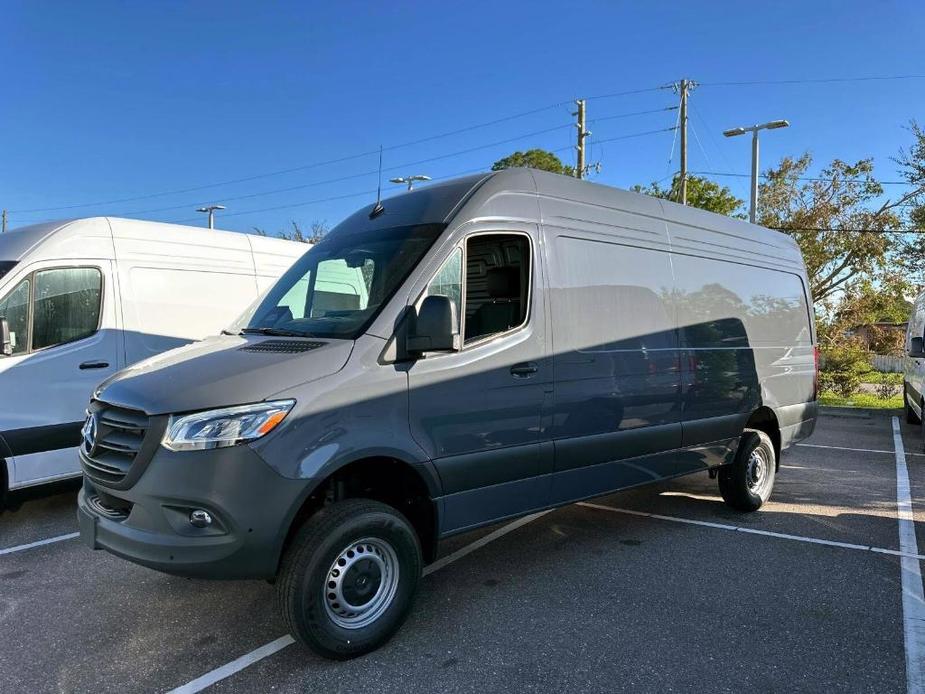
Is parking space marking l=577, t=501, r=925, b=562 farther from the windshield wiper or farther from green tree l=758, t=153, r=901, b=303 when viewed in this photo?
green tree l=758, t=153, r=901, b=303

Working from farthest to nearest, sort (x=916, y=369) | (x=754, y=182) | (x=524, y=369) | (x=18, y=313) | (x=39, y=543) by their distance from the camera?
(x=754, y=182), (x=916, y=369), (x=18, y=313), (x=39, y=543), (x=524, y=369)

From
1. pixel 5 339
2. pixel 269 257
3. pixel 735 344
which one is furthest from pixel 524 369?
pixel 269 257

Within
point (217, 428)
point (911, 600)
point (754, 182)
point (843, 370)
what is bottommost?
point (911, 600)

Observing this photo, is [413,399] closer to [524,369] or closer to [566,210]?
[524,369]

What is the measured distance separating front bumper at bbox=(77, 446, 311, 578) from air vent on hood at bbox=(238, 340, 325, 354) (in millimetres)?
627

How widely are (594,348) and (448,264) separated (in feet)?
4.38

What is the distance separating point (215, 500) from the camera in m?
2.98

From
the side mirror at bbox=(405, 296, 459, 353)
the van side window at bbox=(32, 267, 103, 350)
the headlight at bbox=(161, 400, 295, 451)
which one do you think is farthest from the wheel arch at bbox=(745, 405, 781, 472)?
the van side window at bbox=(32, 267, 103, 350)

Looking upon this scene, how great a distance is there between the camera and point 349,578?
339 cm

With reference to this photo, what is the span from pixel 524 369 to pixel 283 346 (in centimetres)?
149

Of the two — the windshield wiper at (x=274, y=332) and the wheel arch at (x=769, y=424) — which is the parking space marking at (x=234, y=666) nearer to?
the windshield wiper at (x=274, y=332)

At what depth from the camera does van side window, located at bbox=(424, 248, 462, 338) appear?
3.76 m

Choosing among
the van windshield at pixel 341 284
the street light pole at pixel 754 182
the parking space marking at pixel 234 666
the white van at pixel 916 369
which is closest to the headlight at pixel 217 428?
the van windshield at pixel 341 284

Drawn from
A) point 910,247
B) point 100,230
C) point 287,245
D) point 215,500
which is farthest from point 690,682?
point 910,247
